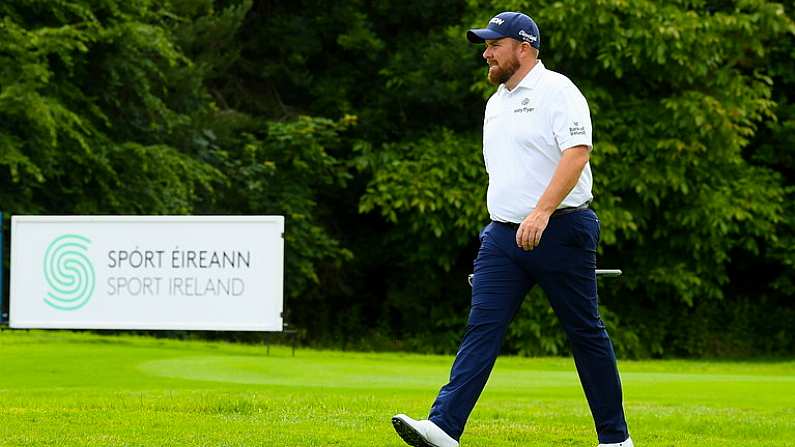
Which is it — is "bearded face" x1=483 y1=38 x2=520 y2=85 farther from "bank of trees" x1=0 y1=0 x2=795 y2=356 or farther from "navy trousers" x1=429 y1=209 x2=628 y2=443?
"bank of trees" x1=0 y1=0 x2=795 y2=356

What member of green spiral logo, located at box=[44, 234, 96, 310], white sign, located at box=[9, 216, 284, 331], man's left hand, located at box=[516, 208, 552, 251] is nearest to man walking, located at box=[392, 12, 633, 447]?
man's left hand, located at box=[516, 208, 552, 251]

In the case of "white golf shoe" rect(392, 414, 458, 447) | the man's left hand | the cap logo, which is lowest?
"white golf shoe" rect(392, 414, 458, 447)

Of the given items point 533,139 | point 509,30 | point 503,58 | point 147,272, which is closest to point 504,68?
point 503,58

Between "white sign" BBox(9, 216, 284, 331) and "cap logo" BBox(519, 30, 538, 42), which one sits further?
"white sign" BBox(9, 216, 284, 331)

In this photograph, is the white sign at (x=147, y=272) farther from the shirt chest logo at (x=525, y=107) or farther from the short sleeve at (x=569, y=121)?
the short sleeve at (x=569, y=121)

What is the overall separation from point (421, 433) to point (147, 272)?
10.6 m

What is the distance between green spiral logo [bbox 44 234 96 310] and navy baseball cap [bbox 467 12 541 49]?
10750 millimetres

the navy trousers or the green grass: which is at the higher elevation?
the navy trousers

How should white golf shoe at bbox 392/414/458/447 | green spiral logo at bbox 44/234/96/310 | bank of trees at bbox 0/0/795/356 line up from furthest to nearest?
1. bank of trees at bbox 0/0/795/356
2. green spiral logo at bbox 44/234/96/310
3. white golf shoe at bbox 392/414/458/447

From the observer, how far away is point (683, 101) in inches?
925

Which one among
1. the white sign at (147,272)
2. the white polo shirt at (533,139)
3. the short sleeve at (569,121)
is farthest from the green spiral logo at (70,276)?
the short sleeve at (569,121)

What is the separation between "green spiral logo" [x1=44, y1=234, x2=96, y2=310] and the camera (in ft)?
52.2

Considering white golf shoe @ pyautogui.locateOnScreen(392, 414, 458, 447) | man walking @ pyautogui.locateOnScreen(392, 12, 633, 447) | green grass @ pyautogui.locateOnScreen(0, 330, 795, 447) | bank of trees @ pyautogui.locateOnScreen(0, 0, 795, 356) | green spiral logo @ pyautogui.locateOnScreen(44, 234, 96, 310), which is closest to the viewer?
white golf shoe @ pyautogui.locateOnScreen(392, 414, 458, 447)

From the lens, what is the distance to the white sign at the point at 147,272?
1569 centimetres
